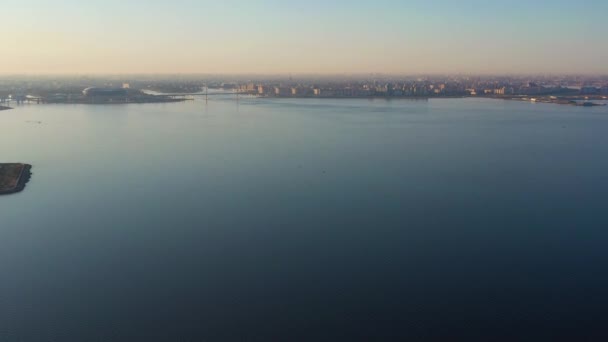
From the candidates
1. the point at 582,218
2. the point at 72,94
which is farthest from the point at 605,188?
the point at 72,94

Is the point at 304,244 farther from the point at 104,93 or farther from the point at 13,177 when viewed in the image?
the point at 104,93

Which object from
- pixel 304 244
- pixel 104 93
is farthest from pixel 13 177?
pixel 104 93

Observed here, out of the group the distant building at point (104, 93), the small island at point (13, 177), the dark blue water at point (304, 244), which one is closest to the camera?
the dark blue water at point (304, 244)

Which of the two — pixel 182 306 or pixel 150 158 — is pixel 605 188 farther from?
pixel 150 158

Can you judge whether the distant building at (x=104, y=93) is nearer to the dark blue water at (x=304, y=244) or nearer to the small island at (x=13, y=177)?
the dark blue water at (x=304, y=244)

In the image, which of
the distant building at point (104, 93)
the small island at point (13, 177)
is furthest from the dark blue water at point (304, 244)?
the distant building at point (104, 93)

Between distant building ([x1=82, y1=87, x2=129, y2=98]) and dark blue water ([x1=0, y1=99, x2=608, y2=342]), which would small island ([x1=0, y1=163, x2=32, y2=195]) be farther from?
distant building ([x1=82, y1=87, x2=129, y2=98])
